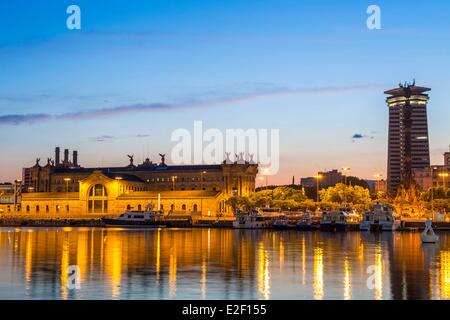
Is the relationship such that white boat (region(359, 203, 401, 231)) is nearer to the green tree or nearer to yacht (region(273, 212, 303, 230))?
yacht (region(273, 212, 303, 230))

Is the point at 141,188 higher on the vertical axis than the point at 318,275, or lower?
higher

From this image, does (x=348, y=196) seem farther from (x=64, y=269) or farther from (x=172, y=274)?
(x=172, y=274)

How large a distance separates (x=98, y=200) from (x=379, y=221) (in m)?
80.4

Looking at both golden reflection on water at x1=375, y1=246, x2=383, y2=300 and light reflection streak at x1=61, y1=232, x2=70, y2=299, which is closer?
golden reflection on water at x1=375, y1=246, x2=383, y2=300

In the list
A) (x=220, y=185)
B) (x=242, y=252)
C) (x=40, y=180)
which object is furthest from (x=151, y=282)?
(x=40, y=180)

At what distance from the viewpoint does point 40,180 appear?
186 m

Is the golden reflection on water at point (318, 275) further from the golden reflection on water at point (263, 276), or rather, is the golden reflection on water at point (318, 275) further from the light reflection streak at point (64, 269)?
the light reflection streak at point (64, 269)

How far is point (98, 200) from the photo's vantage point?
524 ft

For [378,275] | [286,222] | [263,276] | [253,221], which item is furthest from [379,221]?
[263,276]

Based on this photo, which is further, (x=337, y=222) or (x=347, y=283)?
(x=337, y=222)

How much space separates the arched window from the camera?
522 ft

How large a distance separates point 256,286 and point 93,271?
9.76m

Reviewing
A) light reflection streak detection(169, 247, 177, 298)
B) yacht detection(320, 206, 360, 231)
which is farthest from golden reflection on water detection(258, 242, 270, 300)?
yacht detection(320, 206, 360, 231)
